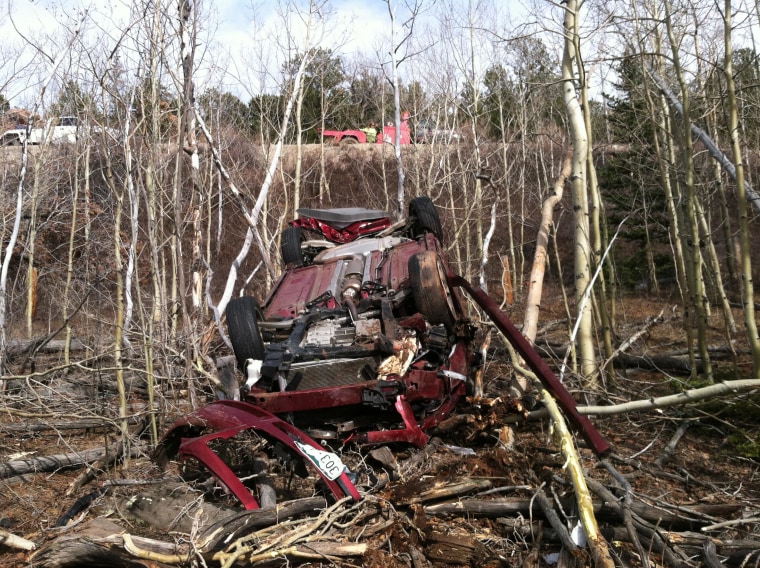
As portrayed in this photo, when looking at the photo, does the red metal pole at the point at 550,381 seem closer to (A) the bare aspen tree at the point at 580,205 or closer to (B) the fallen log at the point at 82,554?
(A) the bare aspen tree at the point at 580,205

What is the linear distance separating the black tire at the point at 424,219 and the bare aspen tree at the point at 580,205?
2.22m

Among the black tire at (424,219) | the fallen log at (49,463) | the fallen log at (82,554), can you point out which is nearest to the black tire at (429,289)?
the black tire at (424,219)

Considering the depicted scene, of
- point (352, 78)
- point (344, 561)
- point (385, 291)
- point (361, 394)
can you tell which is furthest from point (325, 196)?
point (344, 561)

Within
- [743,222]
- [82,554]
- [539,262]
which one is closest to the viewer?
[82,554]

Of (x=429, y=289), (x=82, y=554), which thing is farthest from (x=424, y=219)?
(x=82, y=554)

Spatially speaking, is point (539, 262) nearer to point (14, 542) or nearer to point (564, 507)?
point (564, 507)

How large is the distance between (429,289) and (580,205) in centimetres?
171

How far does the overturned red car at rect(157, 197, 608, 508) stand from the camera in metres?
4.23

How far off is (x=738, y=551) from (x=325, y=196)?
2374 centimetres

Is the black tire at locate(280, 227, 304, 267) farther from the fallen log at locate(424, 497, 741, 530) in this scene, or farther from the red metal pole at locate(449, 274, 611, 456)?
the fallen log at locate(424, 497, 741, 530)

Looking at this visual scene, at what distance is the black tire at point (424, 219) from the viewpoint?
26.5ft

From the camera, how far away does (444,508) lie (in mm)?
4047

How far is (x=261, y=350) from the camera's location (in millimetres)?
6008

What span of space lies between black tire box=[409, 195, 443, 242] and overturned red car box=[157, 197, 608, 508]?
1.35 ft
